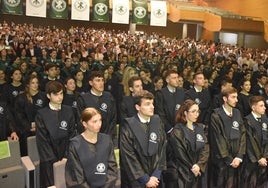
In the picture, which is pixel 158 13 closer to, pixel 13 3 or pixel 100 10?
pixel 100 10

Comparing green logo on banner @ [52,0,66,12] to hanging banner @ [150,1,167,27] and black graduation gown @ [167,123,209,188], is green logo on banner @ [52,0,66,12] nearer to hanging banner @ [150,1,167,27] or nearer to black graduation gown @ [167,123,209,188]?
hanging banner @ [150,1,167,27]

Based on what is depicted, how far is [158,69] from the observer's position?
11.1m

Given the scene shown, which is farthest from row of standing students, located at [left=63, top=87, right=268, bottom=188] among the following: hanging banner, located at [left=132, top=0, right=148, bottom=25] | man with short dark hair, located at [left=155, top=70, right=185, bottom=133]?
hanging banner, located at [left=132, top=0, right=148, bottom=25]

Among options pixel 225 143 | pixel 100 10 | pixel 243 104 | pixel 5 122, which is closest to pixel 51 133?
pixel 5 122

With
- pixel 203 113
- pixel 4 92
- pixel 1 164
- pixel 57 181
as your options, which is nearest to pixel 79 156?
pixel 57 181

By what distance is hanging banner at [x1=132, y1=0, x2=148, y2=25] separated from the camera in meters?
15.2

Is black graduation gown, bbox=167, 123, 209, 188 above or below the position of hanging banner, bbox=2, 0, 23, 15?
below

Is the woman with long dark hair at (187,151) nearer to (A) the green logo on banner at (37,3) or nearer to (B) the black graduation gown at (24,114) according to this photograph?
(B) the black graduation gown at (24,114)

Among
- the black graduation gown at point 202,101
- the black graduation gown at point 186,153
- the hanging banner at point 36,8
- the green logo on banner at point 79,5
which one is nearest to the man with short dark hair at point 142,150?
the black graduation gown at point 186,153

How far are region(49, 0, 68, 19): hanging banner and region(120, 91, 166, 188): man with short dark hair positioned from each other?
424 inches

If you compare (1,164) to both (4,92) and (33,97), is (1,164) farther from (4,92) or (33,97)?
(4,92)

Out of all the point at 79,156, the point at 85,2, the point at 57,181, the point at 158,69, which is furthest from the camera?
the point at 85,2

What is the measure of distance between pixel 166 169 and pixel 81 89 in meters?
3.80

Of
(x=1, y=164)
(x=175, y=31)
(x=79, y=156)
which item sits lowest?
(x=1, y=164)
